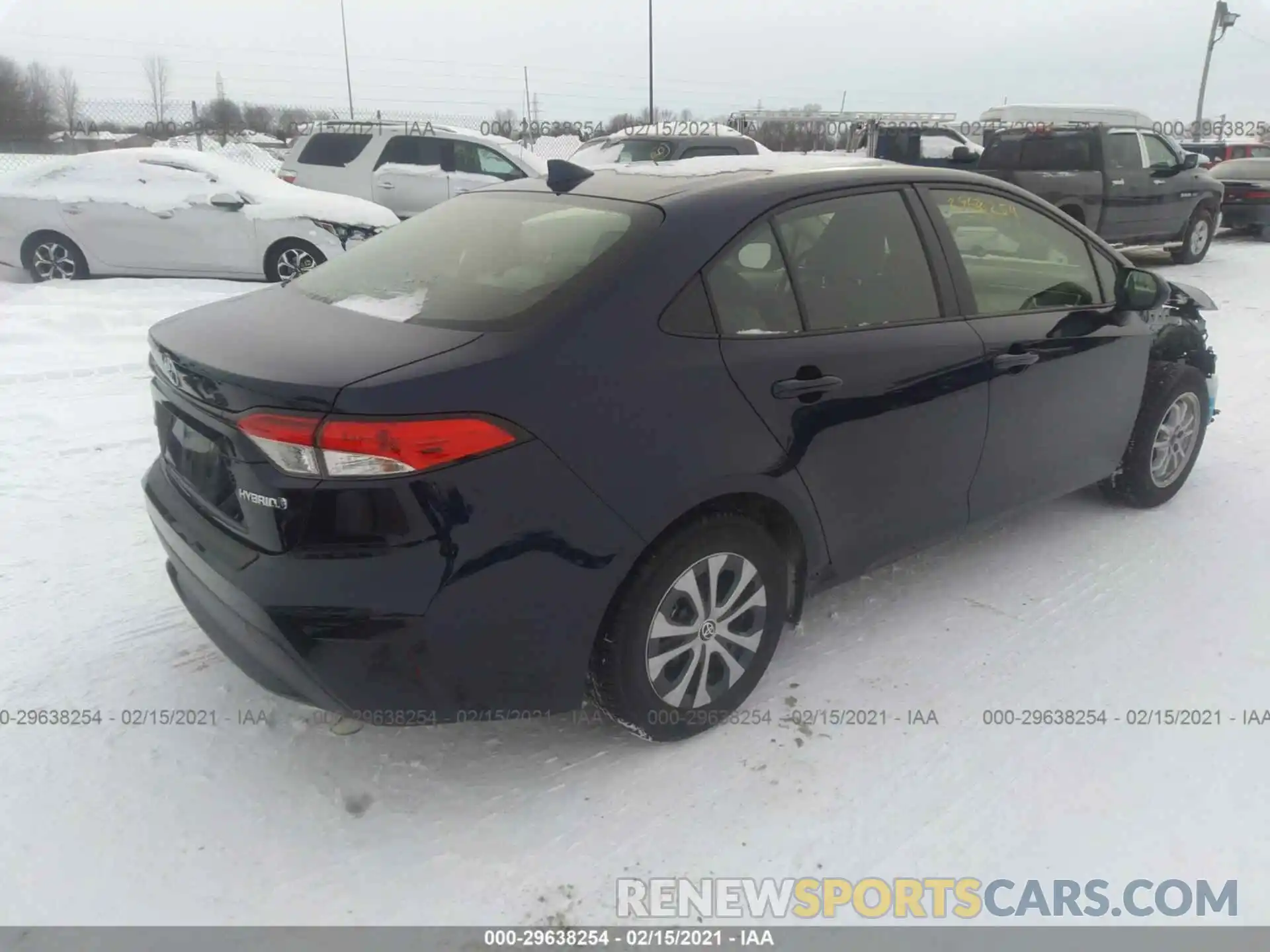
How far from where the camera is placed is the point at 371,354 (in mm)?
2250

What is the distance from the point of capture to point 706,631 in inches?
105

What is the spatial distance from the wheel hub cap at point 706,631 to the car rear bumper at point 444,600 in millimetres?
230

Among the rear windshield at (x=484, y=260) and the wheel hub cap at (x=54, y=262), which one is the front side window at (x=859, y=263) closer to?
the rear windshield at (x=484, y=260)

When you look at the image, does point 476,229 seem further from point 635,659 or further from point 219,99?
point 219,99

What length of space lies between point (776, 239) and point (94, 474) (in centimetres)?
342

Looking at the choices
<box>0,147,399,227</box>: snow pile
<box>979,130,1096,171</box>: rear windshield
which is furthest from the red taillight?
<box>979,130,1096,171</box>: rear windshield

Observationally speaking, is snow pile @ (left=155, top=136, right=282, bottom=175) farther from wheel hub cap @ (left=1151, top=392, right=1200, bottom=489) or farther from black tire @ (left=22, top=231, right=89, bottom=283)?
wheel hub cap @ (left=1151, top=392, right=1200, bottom=489)

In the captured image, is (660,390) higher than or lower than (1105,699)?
higher

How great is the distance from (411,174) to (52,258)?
438cm

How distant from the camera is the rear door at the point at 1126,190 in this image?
444 inches

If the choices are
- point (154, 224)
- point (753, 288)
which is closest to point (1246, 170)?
point (154, 224)

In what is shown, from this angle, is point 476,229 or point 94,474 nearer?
point 476,229

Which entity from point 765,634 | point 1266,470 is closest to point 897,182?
point 765,634

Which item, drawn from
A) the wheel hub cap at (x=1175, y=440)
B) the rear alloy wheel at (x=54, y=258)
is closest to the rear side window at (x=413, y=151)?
the rear alloy wheel at (x=54, y=258)
